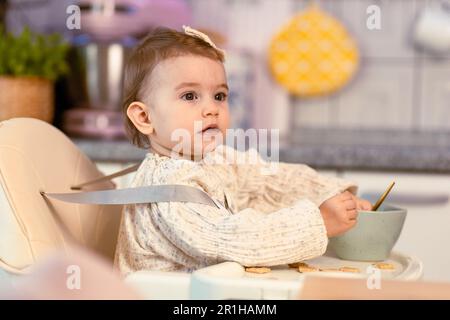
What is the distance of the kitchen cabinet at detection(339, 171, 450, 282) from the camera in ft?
5.53

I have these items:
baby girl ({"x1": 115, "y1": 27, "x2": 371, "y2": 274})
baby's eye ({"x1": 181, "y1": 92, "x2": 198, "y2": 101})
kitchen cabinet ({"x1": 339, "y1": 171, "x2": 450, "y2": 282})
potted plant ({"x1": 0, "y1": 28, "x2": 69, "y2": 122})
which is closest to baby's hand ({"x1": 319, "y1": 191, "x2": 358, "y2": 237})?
baby girl ({"x1": 115, "y1": 27, "x2": 371, "y2": 274})

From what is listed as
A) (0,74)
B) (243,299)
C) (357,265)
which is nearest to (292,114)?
(0,74)

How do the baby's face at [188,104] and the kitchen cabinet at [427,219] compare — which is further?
the kitchen cabinet at [427,219]

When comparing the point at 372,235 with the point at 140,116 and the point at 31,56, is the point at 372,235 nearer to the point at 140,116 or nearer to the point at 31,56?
the point at 140,116

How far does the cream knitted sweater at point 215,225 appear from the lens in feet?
2.79

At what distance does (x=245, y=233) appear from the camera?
2.77 ft

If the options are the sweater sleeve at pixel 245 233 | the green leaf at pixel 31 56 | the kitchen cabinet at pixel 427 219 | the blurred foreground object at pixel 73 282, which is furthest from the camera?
the green leaf at pixel 31 56

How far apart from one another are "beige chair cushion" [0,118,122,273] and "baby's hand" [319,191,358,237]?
330mm

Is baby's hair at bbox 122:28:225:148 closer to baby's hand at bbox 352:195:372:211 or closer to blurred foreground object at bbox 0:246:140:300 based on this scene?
baby's hand at bbox 352:195:372:211

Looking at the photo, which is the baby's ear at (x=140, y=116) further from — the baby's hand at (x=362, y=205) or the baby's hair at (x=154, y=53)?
the baby's hand at (x=362, y=205)

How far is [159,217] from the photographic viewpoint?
2.96 ft

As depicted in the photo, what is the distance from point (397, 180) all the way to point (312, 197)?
73 centimetres

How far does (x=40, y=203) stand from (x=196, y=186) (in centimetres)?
20

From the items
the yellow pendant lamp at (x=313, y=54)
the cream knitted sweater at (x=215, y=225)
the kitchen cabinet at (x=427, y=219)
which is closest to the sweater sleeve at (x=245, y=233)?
the cream knitted sweater at (x=215, y=225)
